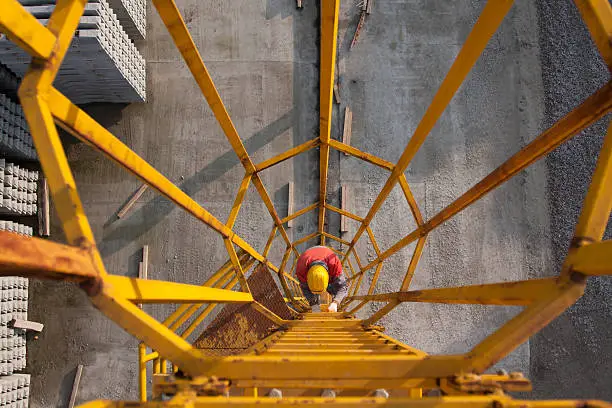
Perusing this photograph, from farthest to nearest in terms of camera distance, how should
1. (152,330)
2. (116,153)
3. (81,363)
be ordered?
1. (81,363)
2. (116,153)
3. (152,330)

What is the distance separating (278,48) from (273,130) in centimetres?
188

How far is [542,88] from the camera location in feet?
29.9

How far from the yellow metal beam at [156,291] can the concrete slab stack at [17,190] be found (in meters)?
7.51

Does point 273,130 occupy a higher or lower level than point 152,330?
higher

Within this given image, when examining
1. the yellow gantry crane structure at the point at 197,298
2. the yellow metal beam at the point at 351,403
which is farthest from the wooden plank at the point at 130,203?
the yellow metal beam at the point at 351,403

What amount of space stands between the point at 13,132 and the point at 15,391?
529cm

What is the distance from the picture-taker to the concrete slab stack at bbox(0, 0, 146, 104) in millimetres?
7277

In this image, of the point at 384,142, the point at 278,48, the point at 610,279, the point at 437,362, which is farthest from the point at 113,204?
the point at 610,279

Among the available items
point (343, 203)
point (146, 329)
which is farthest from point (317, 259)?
point (146, 329)

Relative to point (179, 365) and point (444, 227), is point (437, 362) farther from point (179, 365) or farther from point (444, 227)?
point (444, 227)

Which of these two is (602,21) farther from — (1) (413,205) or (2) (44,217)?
(2) (44,217)

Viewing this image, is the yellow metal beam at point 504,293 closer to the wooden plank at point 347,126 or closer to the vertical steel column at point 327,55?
the vertical steel column at point 327,55

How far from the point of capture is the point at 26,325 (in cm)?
860

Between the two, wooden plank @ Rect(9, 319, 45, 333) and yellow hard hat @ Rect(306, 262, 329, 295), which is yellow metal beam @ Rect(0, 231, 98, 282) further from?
wooden plank @ Rect(9, 319, 45, 333)
